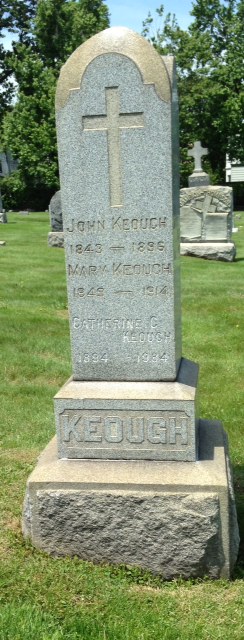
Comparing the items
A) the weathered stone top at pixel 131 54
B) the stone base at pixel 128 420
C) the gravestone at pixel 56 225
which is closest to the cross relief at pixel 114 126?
the weathered stone top at pixel 131 54

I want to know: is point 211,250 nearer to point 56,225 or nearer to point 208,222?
point 208,222

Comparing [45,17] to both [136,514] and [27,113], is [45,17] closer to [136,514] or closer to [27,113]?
[27,113]

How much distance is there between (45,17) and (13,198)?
1017 centimetres

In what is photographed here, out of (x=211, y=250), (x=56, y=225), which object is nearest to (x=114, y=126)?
(x=211, y=250)

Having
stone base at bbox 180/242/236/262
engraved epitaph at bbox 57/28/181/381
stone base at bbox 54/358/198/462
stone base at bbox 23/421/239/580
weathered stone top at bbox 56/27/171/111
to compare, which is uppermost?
weathered stone top at bbox 56/27/171/111

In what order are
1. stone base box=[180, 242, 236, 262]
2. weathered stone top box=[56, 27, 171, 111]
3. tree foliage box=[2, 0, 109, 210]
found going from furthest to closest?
tree foliage box=[2, 0, 109, 210] < stone base box=[180, 242, 236, 262] < weathered stone top box=[56, 27, 171, 111]

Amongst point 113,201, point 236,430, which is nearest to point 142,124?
point 113,201

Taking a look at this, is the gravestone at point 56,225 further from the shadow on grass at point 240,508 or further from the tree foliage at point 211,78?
the tree foliage at point 211,78

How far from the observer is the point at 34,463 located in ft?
15.6

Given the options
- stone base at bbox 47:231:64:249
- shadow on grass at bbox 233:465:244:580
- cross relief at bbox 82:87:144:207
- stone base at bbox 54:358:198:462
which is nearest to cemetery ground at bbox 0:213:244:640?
shadow on grass at bbox 233:465:244:580

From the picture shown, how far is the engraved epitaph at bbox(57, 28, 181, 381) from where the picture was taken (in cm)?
341

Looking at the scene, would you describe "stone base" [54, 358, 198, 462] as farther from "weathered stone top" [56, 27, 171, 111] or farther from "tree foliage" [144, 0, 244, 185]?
"tree foliage" [144, 0, 244, 185]

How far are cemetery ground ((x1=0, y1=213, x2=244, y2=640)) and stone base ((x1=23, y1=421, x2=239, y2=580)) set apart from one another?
79 mm

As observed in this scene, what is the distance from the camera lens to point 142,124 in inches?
135
